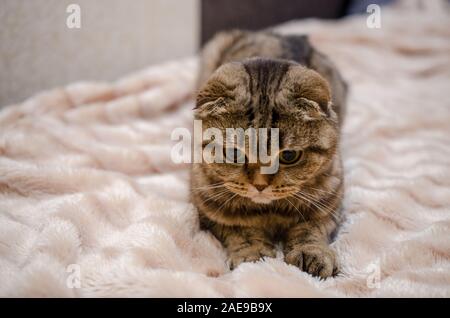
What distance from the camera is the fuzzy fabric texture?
0.82 m

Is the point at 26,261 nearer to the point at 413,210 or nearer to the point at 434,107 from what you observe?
the point at 413,210

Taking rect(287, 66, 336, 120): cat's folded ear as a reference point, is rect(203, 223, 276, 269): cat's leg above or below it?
below

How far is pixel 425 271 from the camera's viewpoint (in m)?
0.88

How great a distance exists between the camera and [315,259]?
94cm

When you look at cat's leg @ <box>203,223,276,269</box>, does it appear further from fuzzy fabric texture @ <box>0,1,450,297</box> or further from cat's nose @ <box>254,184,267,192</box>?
cat's nose @ <box>254,184,267,192</box>

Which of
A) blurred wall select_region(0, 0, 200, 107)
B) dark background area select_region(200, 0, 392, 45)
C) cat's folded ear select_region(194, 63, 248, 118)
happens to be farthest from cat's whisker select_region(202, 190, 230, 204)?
dark background area select_region(200, 0, 392, 45)

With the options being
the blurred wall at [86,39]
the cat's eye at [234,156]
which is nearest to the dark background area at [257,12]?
the blurred wall at [86,39]

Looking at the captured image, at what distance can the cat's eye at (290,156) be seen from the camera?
1002 mm

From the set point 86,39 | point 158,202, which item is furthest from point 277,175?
point 86,39

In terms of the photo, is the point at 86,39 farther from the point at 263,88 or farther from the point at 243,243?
the point at 243,243

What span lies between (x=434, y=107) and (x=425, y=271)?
4.79ft

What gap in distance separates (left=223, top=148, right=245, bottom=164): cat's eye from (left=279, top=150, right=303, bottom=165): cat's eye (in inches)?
4.0

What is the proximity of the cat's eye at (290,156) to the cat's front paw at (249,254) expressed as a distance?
237mm

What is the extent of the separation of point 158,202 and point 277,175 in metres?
0.40
